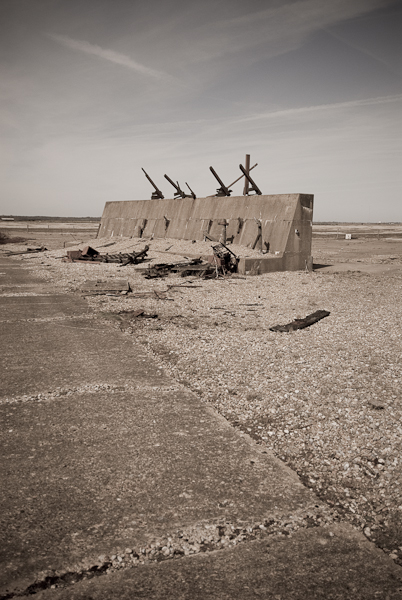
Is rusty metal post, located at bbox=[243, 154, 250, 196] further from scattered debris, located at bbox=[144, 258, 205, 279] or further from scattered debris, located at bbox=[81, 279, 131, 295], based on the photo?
scattered debris, located at bbox=[81, 279, 131, 295]

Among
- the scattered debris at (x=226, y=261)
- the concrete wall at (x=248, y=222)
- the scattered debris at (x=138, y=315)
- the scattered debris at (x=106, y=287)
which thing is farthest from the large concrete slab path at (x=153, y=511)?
the concrete wall at (x=248, y=222)

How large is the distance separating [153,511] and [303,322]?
696 cm

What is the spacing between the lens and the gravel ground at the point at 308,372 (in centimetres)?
385

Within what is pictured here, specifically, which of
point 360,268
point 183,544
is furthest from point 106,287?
point 360,268

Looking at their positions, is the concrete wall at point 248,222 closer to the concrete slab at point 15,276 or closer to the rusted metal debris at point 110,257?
the rusted metal debris at point 110,257

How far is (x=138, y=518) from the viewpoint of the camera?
3.34 meters

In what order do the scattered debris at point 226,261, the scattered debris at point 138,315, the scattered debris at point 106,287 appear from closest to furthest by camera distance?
the scattered debris at point 138,315, the scattered debris at point 106,287, the scattered debris at point 226,261

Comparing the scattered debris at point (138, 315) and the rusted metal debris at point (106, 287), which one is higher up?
the rusted metal debris at point (106, 287)

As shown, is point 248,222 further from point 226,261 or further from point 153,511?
point 153,511

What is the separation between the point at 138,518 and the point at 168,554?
452 millimetres

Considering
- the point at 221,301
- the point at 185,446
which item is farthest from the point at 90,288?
the point at 185,446

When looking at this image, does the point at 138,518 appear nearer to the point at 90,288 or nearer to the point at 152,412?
the point at 152,412

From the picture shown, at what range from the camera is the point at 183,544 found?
3072 mm

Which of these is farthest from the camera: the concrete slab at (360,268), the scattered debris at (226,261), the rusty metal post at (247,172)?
the rusty metal post at (247,172)
